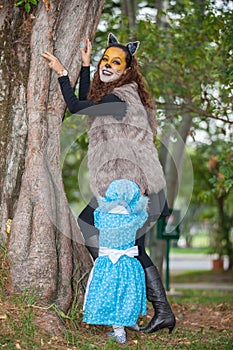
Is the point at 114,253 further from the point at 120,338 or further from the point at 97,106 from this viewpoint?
the point at 97,106

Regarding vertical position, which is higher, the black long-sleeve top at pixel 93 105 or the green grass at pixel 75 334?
the black long-sleeve top at pixel 93 105

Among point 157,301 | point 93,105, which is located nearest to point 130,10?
point 93,105

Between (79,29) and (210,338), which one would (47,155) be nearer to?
(79,29)

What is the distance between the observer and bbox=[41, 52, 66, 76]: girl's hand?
519cm

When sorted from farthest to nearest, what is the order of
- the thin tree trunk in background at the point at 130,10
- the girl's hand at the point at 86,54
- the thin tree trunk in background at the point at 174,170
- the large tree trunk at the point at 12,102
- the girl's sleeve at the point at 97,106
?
the thin tree trunk in background at the point at 130,10, the thin tree trunk in background at the point at 174,170, the girl's hand at the point at 86,54, the large tree trunk at the point at 12,102, the girl's sleeve at the point at 97,106

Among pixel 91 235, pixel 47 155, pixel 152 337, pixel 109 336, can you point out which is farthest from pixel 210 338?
pixel 47 155

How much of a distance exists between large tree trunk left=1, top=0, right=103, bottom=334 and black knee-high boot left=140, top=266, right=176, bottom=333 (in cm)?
58

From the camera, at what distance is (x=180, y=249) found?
1495 inches

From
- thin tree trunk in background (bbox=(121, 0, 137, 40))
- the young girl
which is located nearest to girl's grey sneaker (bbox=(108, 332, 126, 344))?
the young girl

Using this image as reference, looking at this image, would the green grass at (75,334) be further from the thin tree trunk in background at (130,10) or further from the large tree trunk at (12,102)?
the thin tree trunk in background at (130,10)

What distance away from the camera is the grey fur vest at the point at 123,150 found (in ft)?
16.5

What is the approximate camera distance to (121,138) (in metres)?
5.05

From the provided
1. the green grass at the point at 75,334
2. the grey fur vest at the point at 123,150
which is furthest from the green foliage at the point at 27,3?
the green grass at the point at 75,334

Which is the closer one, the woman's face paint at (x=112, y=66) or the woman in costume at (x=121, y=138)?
the woman in costume at (x=121, y=138)
